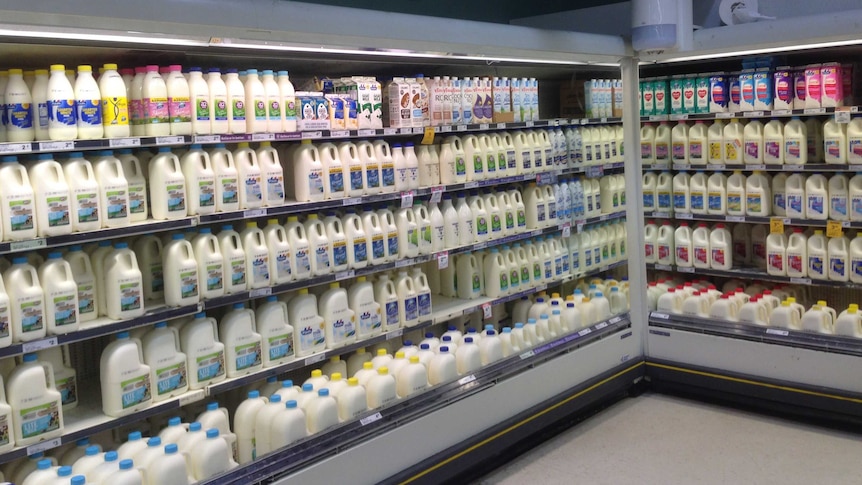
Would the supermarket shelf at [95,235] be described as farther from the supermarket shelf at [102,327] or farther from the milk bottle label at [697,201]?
the milk bottle label at [697,201]

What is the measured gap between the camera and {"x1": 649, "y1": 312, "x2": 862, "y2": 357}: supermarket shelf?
4.85 m

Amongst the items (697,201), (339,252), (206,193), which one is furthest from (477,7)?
(206,193)

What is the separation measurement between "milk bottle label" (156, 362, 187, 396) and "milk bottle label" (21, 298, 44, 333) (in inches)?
21.1

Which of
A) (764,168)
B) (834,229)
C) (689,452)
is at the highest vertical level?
(764,168)

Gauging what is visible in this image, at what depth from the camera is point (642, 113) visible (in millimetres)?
6066

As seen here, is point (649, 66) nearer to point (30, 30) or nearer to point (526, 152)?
point (526, 152)

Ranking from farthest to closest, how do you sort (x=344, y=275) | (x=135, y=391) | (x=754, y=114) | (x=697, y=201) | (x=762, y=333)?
1. (x=697, y=201)
2. (x=754, y=114)
3. (x=762, y=333)
4. (x=344, y=275)
5. (x=135, y=391)

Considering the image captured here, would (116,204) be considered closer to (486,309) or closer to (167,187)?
(167,187)

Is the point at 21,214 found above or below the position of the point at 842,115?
below

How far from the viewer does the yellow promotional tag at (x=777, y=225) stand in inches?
212

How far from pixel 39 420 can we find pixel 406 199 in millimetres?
2063

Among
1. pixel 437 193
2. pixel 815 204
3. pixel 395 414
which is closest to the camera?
pixel 395 414

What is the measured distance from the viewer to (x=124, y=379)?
10.5 feet

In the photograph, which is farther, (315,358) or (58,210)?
(315,358)
